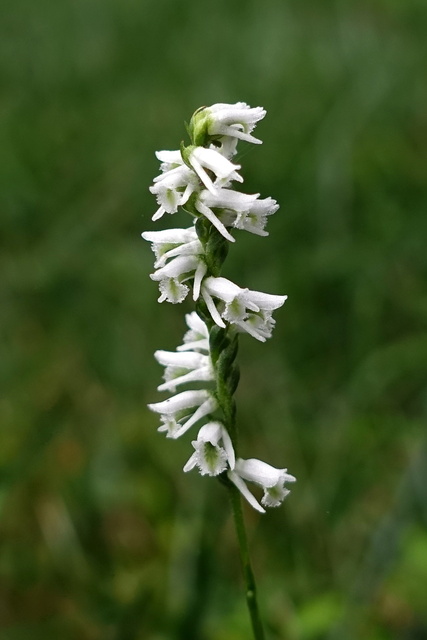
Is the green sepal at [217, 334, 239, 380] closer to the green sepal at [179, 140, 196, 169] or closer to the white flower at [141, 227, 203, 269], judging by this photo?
the white flower at [141, 227, 203, 269]

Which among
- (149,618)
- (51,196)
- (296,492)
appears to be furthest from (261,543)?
(51,196)

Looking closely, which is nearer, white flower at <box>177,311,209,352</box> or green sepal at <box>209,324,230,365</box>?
green sepal at <box>209,324,230,365</box>

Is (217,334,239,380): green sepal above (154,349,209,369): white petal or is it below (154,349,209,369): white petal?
below

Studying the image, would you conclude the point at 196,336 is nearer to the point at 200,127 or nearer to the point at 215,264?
the point at 215,264

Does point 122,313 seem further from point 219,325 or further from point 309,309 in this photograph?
point 219,325

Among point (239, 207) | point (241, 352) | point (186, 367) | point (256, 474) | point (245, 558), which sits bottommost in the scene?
point (245, 558)

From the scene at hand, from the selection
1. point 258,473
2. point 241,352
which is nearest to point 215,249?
point 258,473

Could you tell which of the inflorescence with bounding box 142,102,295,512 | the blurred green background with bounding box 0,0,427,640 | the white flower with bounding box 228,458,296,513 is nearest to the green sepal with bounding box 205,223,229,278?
the inflorescence with bounding box 142,102,295,512

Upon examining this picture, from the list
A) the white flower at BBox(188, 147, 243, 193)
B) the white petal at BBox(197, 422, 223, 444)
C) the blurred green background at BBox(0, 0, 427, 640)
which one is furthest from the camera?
the blurred green background at BBox(0, 0, 427, 640)
